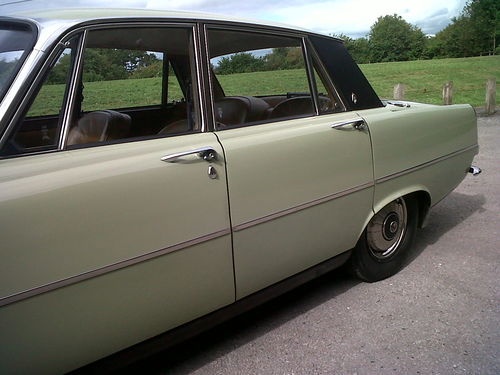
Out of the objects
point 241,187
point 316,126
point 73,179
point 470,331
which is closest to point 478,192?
point 470,331

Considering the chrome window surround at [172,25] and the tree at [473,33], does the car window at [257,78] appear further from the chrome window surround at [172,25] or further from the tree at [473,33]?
the tree at [473,33]

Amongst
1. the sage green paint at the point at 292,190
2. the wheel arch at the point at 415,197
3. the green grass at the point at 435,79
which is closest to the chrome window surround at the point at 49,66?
the sage green paint at the point at 292,190

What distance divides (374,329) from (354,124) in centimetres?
125

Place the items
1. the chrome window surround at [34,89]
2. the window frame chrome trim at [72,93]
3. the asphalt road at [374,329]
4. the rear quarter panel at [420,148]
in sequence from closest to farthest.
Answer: the chrome window surround at [34,89] < the window frame chrome trim at [72,93] < the asphalt road at [374,329] < the rear quarter panel at [420,148]

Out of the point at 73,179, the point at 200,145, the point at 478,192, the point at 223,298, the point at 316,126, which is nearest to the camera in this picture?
the point at 73,179

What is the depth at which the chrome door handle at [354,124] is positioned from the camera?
2.62 meters

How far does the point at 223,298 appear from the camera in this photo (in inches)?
85.7

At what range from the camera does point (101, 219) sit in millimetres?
1692

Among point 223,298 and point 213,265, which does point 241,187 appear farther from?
point 223,298

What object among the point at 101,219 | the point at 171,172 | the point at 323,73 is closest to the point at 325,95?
the point at 323,73

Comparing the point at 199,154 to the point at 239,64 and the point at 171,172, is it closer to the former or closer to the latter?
the point at 171,172

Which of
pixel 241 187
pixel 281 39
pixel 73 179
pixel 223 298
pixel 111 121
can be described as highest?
pixel 281 39

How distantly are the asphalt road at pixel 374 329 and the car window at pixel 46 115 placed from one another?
135 centimetres

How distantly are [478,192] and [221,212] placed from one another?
13.9 feet
